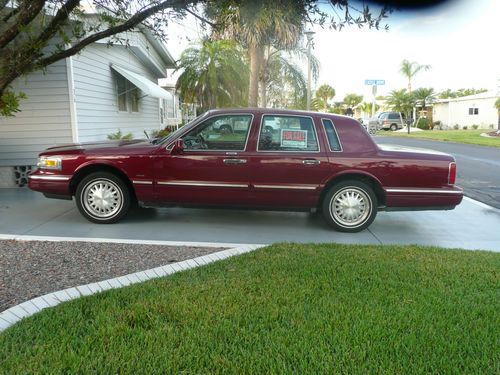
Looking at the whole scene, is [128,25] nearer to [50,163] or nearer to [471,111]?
[50,163]

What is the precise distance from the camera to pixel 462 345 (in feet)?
9.36

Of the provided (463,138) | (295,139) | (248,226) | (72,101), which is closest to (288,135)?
(295,139)

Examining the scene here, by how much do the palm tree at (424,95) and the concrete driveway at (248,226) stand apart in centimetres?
4983

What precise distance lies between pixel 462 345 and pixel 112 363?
7.21 feet

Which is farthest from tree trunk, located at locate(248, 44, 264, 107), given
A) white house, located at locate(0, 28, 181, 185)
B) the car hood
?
the car hood

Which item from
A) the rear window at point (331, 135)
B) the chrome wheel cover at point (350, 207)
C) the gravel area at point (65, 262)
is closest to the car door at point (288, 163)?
the rear window at point (331, 135)

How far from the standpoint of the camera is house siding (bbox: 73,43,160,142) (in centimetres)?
931

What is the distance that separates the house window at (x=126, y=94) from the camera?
1249 centimetres

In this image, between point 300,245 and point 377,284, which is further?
point 300,245

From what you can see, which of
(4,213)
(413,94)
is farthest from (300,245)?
(413,94)

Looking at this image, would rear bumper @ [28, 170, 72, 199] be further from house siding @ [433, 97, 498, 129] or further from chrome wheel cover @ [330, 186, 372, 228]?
house siding @ [433, 97, 498, 129]

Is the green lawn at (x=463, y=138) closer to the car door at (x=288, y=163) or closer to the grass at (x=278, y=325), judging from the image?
the car door at (x=288, y=163)

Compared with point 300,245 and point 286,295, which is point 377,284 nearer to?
point 286,295

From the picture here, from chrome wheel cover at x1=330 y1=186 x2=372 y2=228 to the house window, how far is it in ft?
27.5
